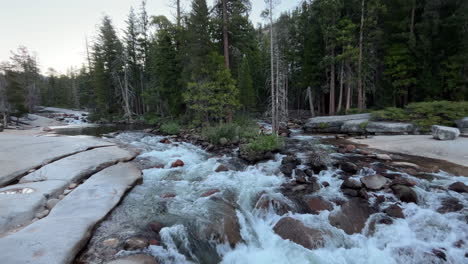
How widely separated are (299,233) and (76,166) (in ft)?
23.6

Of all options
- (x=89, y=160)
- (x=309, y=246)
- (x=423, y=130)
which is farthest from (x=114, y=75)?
(x=423, y=130)

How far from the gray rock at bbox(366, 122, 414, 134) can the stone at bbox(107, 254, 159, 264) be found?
15.6 m

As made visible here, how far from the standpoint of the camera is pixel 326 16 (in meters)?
18.5

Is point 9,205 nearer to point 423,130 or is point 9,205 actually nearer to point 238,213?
point 238,213

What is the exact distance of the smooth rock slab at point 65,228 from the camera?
266 cm

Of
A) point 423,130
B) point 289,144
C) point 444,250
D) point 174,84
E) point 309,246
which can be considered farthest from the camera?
point 174,84

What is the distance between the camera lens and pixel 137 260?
2.97m

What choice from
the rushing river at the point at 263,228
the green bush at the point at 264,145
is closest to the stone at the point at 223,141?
the green bush at the point at 264,145

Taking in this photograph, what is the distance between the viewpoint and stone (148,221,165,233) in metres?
3.86

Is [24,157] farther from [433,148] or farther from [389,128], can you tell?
[389,128]

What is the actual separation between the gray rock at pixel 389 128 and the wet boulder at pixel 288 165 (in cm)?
947

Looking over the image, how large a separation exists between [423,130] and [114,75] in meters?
33.5

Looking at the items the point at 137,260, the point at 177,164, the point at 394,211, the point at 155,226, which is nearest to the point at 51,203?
the point at 155,226

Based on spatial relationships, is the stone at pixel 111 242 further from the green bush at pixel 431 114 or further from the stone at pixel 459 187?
the green bush at pixel 431 114
